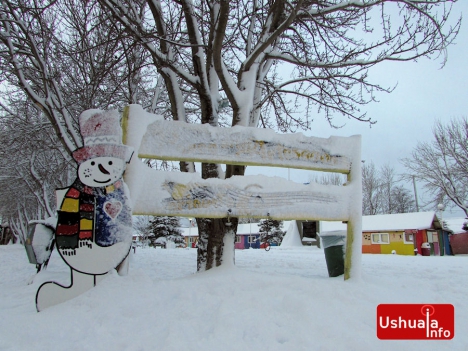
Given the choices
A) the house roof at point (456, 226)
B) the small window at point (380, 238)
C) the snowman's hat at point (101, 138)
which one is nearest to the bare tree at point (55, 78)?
the snowman's hat at point (101, 138)

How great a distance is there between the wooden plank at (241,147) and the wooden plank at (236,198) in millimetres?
212

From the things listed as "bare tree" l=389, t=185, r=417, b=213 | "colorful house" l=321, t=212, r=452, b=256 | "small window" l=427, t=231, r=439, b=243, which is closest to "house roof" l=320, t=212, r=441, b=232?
"colorful house" l=321, t=212, r=452, b=256

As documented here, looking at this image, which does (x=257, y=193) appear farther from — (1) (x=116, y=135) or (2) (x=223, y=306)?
(1) (x=116, y=135)

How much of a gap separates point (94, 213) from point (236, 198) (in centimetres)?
138

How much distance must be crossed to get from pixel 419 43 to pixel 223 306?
575 centimetres

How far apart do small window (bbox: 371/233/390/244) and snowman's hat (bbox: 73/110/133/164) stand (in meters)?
23.8

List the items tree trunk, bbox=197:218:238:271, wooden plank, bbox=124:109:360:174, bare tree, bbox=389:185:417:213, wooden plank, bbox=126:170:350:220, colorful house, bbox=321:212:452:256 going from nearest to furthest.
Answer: wooden plank, bbox=126:170:350:220
wooden plank, bbox=124:109:360:174
tree trunk, bbox=197:218:238:271
colorful house, bbox=321:212:452:256
bare tree, bbox=389:185:417:213

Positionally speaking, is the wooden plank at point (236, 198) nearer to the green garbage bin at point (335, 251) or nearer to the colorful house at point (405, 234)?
the green garbage bin at point (335, 251)

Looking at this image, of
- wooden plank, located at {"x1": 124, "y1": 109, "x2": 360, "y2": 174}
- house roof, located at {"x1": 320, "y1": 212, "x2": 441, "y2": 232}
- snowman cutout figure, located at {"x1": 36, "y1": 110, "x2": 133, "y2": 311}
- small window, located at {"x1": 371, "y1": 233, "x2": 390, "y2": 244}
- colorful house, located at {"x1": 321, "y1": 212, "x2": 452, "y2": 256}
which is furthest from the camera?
small window, located at {"x1": 371, "y1": 233, "x2": 390, "y2": 244}

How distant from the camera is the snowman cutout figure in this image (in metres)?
2.76
